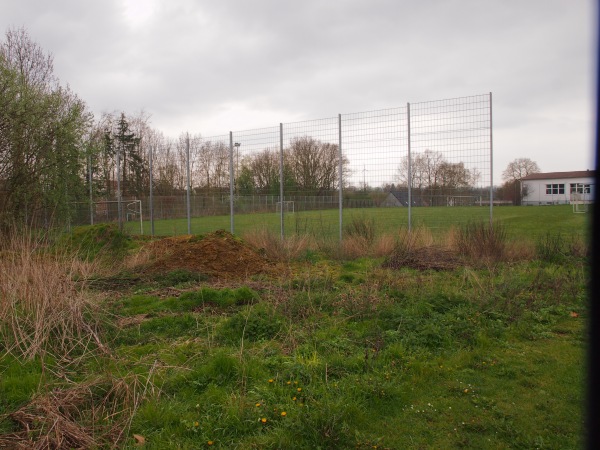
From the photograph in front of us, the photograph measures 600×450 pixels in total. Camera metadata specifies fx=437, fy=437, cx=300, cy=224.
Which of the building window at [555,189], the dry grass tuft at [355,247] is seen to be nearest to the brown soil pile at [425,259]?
the dry grass tuft at [355,247]

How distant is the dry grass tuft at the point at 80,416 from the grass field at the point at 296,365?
11 mm

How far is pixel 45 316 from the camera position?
4.24 meters

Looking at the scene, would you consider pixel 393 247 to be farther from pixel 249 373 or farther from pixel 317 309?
pixel 249 373

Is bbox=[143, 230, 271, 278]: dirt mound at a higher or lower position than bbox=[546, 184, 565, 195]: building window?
lower

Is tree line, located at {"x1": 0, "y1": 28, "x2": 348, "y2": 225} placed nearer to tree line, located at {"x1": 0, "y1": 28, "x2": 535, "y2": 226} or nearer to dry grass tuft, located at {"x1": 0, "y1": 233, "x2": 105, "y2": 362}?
tree line, located at {"x1": 0, "y1": 28, "x2": 535, "y2": 226}

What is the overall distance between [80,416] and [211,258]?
5.59 meters

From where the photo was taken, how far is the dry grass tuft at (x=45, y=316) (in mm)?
3921

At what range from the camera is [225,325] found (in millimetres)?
4602

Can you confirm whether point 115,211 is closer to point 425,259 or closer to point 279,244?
point 279,244

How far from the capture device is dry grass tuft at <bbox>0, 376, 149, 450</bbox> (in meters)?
2.58

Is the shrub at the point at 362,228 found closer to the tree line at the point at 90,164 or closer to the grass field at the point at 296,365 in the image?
the tree line at the point at 90,164

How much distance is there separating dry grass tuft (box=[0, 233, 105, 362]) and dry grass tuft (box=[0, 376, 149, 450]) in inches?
27.2

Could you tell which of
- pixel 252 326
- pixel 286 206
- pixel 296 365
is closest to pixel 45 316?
pixel 252 326

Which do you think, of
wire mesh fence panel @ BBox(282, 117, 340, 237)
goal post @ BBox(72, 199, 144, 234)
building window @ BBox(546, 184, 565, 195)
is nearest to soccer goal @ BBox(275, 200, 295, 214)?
wire mesh fence panel @ BBox(282, 117, 340, 237)
